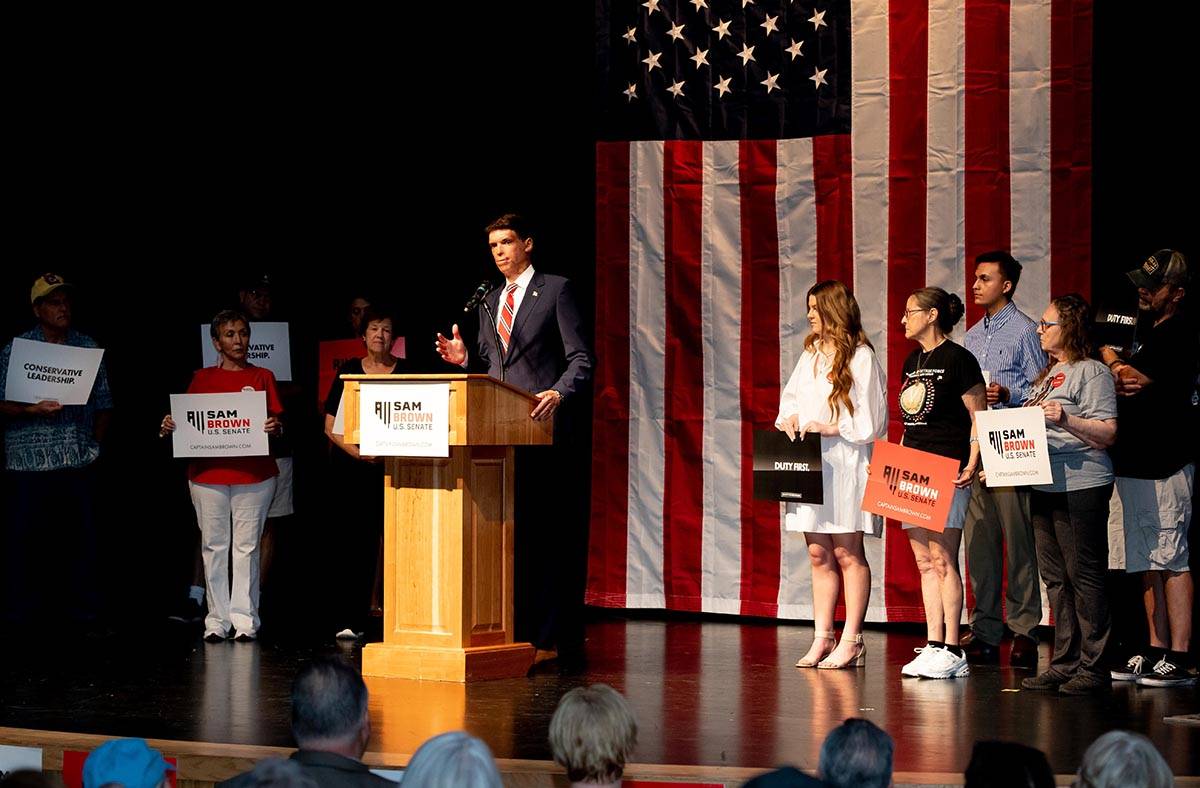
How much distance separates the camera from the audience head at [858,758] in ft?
9.40

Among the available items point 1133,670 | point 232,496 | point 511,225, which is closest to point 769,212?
point 511,225

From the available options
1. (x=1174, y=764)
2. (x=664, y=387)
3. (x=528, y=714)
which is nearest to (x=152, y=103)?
(x=664, y=387)

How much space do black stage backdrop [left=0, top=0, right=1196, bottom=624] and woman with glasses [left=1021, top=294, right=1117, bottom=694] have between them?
3.25 meters

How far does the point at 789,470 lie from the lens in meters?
6.53

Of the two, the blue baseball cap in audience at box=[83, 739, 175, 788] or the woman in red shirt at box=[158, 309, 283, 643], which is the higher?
the woman in red shirt at box=[158, 309, 283, 643]

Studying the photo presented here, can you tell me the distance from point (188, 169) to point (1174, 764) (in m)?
6.09

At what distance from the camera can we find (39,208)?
838cm

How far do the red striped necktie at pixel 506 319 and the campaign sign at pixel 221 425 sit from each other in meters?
1.35

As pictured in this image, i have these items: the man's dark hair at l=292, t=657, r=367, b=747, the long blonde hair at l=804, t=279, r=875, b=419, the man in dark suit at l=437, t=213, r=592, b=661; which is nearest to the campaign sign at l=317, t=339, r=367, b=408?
the man in dark suit at l=437, t=213, r=592, b=661

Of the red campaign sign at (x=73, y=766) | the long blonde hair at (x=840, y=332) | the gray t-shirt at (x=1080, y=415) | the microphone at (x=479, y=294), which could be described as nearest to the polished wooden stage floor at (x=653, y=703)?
the red campaign sign at (x=73, y=766)

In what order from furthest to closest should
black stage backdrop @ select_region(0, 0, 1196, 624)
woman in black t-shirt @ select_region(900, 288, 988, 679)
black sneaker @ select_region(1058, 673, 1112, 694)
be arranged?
black stage backdrop @ select_region(0, 0, 1196, 624) → woman in black t-shirt @ select_region(900, 288, 988, 679) → black sneaker @ select_region(1058, 673, 1112, 694)

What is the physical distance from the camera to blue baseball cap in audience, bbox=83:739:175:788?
118 inches

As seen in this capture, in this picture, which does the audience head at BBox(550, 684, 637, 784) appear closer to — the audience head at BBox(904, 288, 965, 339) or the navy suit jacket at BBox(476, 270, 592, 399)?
the navy suit jacket at BBox(476, 270, 592, 399)

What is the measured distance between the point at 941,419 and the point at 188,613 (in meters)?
3.73
